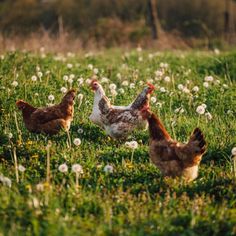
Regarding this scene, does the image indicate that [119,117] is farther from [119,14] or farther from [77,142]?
[119,14]

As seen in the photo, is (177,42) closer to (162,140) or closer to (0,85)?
(0,85)

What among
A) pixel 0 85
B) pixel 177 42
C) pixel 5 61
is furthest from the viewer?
pixel 177 42

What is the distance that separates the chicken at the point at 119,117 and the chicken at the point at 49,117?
1.31 ft

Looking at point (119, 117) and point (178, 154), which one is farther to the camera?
point (119, 117)

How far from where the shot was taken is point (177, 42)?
19500mm

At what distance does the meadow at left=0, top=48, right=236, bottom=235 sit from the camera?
453cm

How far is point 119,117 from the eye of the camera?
7.04 metres

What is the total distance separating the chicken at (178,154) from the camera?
5412mm

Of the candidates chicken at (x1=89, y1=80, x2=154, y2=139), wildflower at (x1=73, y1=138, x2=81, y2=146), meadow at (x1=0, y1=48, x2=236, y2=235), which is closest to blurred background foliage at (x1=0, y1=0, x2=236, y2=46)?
meadow at (x1=0, y1=48, x2=236, y2=235)

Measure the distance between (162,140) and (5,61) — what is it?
628 cm

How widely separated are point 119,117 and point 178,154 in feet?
5.73

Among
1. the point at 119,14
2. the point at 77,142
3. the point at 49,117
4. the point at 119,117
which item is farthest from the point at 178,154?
the point at 119,14

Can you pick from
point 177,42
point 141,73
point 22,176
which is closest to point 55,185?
point 22,176

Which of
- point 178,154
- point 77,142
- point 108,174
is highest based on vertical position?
point 178,154
